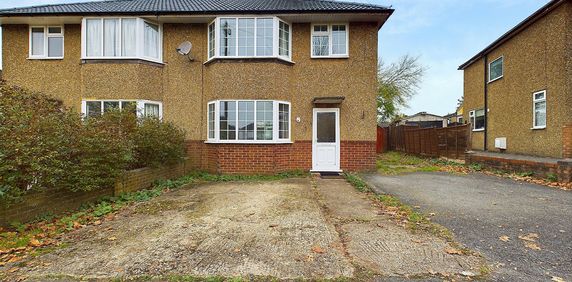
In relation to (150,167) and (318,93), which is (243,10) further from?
(150,167)

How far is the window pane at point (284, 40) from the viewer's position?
33.5 ft

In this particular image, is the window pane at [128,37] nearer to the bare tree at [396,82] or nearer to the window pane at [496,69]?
the window pane at [496,69]

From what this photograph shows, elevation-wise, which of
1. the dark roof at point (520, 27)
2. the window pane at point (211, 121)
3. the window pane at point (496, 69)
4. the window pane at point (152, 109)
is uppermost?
the dark roof at point (520, 27)

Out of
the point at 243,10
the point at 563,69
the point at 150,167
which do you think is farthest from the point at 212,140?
the point at 563,69


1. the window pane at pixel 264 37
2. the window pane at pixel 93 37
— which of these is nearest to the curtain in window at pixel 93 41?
the window pane at pixel 93 37

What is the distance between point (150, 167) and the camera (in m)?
7.95

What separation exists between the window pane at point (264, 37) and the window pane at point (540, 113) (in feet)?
32.7

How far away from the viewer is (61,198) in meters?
5.28

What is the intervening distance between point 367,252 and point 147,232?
3.03 meters

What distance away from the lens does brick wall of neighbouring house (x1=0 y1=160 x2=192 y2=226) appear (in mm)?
4461

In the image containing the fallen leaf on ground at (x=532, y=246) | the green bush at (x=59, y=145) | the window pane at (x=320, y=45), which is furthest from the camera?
the window pane at (x=320, y=45)

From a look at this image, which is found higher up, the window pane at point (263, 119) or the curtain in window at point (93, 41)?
the curtain in window at point (93, 41)

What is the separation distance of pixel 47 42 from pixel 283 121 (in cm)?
876

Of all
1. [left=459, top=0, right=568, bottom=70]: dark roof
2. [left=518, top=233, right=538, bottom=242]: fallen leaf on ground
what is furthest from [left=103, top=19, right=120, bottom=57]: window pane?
[left=459, top=0, right=568, bottom=70]: dark roof
